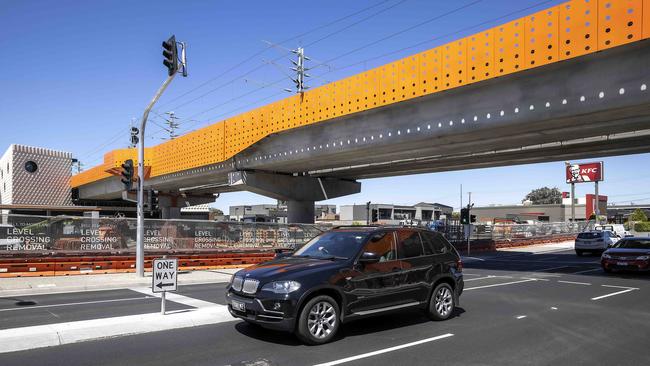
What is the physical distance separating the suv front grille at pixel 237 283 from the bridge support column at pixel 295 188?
2327 centimetres

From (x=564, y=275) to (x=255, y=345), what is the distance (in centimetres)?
1479

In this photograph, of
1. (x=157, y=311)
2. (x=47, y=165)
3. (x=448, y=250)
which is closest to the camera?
(x=448, y=250)

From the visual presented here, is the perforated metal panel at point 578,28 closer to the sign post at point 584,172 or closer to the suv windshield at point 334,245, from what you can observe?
the suv windshield at point 334,245

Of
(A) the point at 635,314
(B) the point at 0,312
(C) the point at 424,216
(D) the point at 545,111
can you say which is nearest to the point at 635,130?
(D) the point at 545,111

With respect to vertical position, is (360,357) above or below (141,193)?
below

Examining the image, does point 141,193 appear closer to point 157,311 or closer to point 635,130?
point 157,311

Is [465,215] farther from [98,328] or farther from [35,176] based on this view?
[35,176]

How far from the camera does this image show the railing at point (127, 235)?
17594mm

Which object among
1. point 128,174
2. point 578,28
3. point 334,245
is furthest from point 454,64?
point 128,174

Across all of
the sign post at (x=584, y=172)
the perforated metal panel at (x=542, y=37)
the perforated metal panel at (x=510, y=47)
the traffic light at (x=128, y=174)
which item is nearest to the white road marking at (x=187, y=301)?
the traffic light at (x=128, y=174)

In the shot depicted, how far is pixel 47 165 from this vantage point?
198 ft

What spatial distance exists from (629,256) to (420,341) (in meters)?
14.1

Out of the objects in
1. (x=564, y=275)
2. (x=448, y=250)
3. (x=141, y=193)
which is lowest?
(x=564, y=275)

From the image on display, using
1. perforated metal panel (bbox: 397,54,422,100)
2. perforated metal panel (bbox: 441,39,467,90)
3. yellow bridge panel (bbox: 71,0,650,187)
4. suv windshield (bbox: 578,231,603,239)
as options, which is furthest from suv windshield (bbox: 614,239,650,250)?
suv windshield (bbox: 578,231,603,239)
